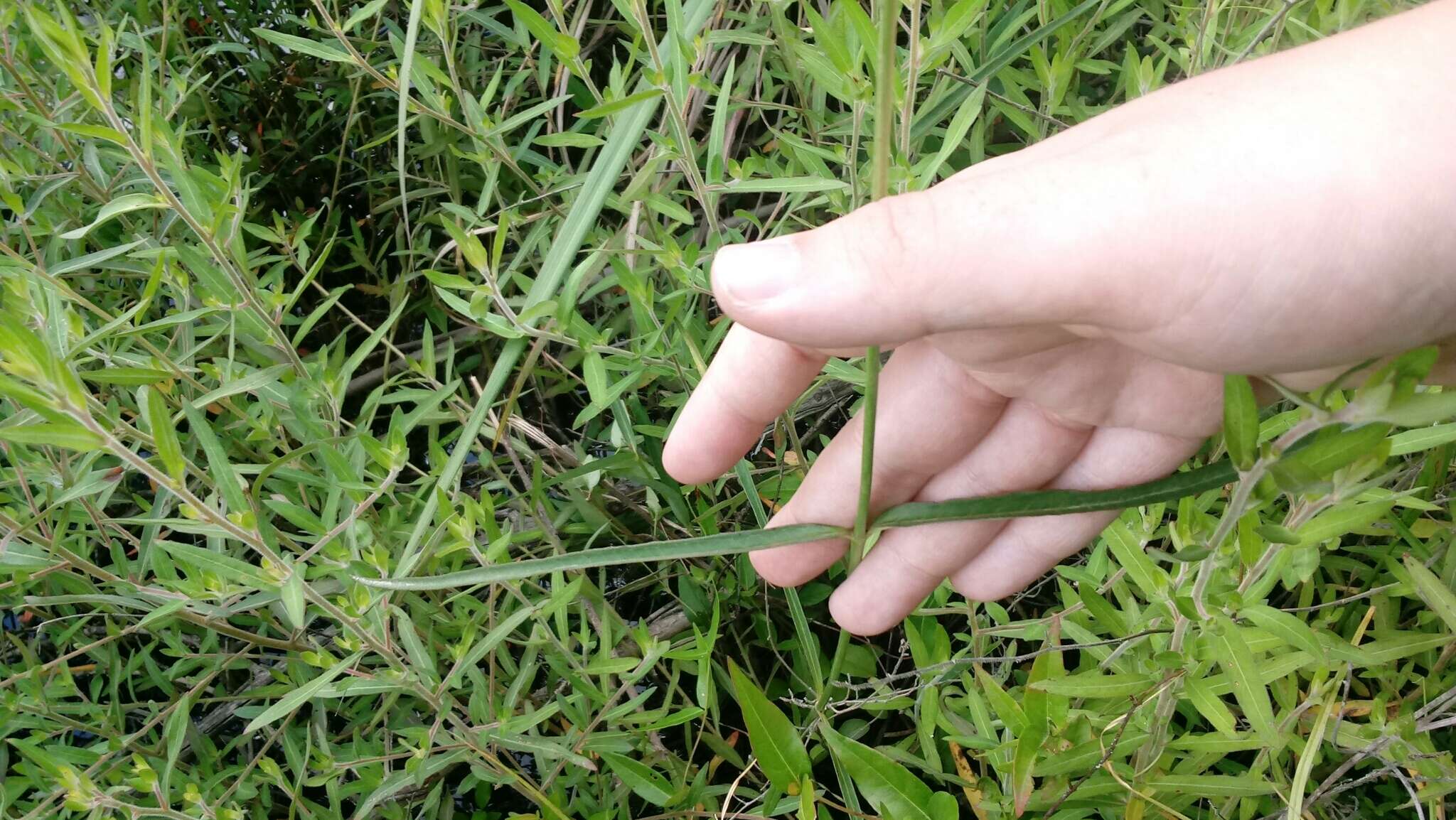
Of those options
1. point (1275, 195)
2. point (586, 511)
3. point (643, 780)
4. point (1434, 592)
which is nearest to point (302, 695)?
point (643, 780)

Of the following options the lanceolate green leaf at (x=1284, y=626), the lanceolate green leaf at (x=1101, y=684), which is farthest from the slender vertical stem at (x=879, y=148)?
the lanceolate green leaf at (x=1284, y=626)

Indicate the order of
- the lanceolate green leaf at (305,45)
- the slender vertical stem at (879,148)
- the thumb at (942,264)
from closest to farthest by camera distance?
the slender vertical stem at (879,148) < the thumb at (942,264) < the lanceolate green leaf at (305,45)

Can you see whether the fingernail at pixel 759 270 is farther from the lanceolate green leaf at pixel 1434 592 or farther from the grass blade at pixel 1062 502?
the lanceolate green leaf at pixel 1434 592

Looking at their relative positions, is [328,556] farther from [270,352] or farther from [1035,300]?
[1035,300]

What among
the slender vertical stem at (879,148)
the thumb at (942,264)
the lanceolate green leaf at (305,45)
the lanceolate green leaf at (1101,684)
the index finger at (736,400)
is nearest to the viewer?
the slender vertical stem at (879,148)

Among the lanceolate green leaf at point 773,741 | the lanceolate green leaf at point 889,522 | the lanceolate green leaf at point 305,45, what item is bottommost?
the lanceolate green leaf at point 773,741

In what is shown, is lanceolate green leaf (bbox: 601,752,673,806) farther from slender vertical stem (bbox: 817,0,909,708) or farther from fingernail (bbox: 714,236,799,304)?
fingernail (bbox: 714,236,799,304)

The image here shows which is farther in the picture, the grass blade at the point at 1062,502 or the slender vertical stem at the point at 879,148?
the grass blade at the point at 1062,502
